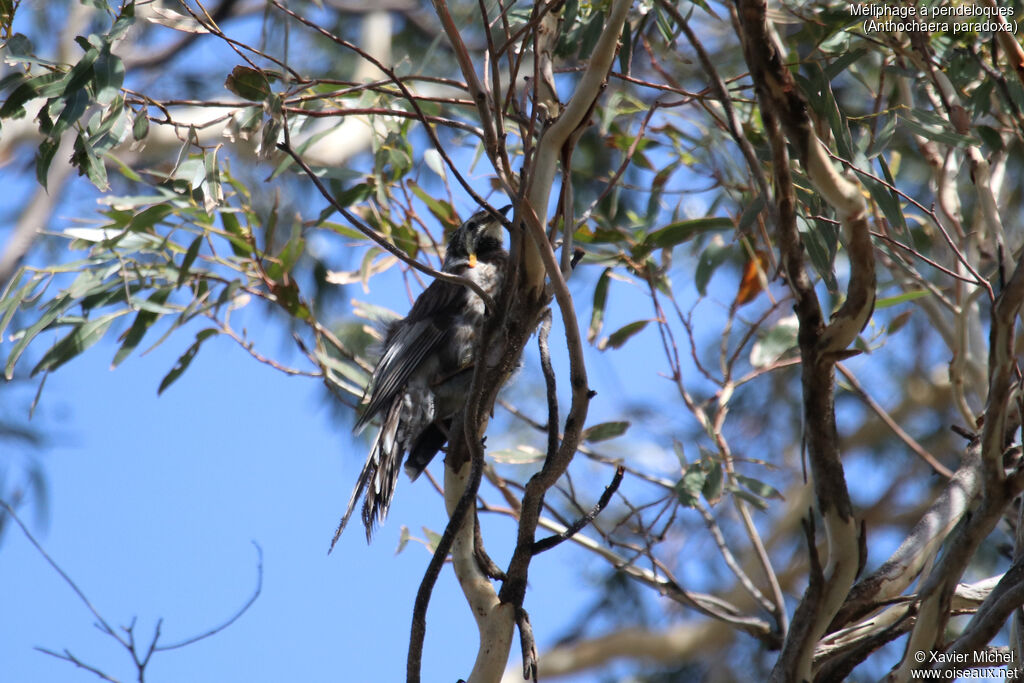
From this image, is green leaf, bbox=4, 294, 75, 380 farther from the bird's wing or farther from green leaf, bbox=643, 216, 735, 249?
green leaf, bbox=643, 216, 735, 249

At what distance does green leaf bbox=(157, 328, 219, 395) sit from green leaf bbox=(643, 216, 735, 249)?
1317mm

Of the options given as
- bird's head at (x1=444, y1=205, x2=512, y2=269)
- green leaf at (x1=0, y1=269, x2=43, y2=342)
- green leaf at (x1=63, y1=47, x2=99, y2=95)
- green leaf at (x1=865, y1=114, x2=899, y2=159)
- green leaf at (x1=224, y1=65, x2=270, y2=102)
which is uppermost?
bird's head at (x1=444, y1=205, x2=512, y2=269)

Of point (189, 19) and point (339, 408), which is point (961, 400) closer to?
point (189, 19)

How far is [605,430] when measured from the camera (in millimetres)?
2648

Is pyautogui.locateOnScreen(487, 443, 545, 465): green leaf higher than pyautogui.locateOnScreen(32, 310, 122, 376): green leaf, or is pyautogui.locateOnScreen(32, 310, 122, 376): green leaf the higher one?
pyautogui.locateOnScreen(32, 310, 122, 376): green leaf

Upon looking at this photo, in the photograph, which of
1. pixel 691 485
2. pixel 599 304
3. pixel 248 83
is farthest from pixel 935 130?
pixel 248 83

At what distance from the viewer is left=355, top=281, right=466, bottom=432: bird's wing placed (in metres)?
2.68

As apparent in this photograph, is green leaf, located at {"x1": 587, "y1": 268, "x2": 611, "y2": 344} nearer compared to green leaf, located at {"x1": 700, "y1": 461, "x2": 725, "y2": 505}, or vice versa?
green leaf, located at {"x1": 700, "y1": 461, "x2": 725, "y2": 505}

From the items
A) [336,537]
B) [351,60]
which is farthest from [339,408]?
[336,537]

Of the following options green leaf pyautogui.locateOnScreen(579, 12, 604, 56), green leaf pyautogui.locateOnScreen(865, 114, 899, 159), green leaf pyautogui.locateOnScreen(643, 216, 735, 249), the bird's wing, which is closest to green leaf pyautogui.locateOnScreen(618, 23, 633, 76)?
green leaf pyautogui.locateOnScreen(579, 12, 604, 56)

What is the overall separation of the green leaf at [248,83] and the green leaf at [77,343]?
0.84m

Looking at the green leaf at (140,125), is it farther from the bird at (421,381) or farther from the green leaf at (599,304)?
the green leaf at (599,304)

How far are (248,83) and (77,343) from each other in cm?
100

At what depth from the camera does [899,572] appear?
6.20 ft
